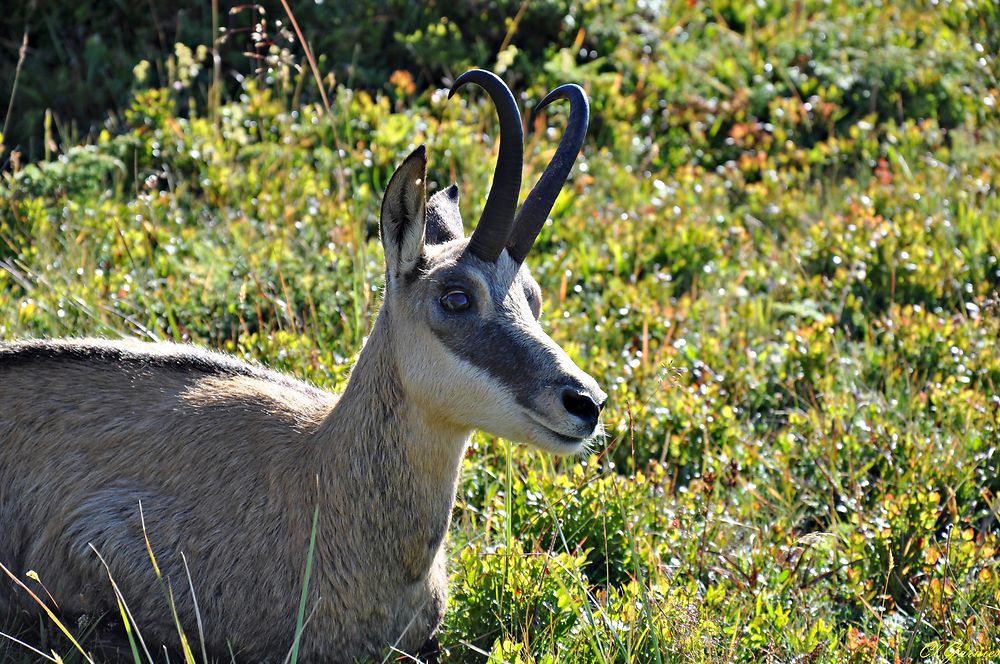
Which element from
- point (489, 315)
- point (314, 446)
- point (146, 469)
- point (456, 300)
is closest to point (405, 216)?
point (456, 300)

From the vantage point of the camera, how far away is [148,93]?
341 inches

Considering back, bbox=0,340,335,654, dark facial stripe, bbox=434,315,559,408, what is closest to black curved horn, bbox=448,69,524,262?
dark facial stripe, bbox=434,315,559,408

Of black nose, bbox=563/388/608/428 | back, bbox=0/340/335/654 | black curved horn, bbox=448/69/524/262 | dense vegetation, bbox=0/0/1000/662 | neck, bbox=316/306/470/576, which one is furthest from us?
dense vegetation, bbox=0/0/1000/662

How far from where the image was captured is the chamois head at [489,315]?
4340 mm

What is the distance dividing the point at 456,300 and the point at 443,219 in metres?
0.84

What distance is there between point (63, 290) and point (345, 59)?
3797mm

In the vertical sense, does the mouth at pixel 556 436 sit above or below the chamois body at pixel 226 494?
above

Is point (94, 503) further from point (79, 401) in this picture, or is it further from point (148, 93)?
point (148, 93)

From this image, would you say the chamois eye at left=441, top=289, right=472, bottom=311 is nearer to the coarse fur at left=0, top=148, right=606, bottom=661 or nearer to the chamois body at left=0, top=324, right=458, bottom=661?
the coarse fur at left=0, top=148, right=606, bottom=661

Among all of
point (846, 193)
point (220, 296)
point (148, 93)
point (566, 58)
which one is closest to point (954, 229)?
point (846, 193)

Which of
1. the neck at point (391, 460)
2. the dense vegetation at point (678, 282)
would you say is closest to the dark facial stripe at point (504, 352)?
the neck at point (391, 460)

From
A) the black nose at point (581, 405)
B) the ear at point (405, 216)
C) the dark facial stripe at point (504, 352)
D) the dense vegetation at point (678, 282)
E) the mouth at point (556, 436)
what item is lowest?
the dense vegetation at point (678, 282)

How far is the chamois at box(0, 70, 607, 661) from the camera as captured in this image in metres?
4.48

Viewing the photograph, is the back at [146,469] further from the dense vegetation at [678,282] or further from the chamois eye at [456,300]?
the chamois eye at [456,300]
